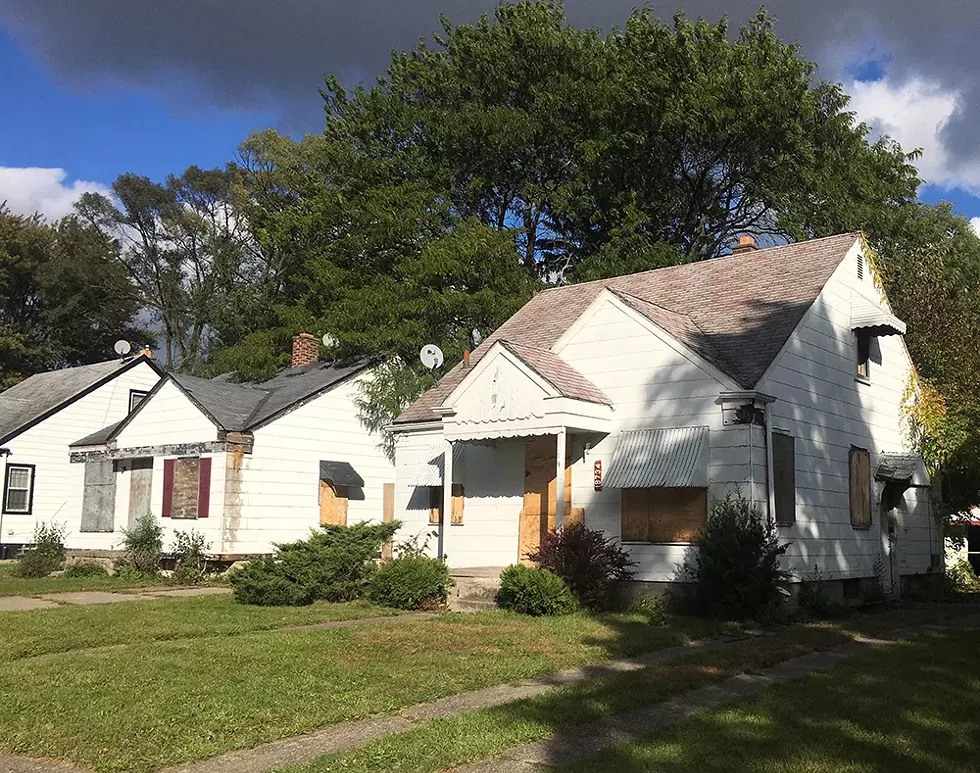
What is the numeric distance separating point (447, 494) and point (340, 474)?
7.29 meters

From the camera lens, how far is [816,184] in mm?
32562

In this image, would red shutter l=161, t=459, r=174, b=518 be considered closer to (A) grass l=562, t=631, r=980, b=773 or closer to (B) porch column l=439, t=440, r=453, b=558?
(B) porch column l=439, t=440, r=453, b=558

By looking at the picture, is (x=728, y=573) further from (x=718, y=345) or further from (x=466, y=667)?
(x=466, y=667)

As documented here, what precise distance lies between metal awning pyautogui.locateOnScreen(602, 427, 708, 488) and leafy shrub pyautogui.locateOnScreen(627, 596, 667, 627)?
6.19 ft

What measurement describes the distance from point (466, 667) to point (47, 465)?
77.6ft

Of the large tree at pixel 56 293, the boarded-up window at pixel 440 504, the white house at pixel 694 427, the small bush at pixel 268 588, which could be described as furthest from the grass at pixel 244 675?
the large tree at pixel 56 293

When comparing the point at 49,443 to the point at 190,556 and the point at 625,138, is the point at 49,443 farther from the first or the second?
the point at 625,138

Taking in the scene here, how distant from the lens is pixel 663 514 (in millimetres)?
15875

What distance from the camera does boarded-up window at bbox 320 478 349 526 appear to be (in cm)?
2441

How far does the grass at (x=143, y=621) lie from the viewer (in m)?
11.5

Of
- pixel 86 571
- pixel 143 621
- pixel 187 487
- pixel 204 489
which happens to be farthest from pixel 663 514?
pixel 86 571

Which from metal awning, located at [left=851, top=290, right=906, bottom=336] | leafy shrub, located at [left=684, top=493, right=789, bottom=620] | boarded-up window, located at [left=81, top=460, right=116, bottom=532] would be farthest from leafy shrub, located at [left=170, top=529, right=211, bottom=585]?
metal awning, located at [left=851, top=290, right=906, bottom=336]

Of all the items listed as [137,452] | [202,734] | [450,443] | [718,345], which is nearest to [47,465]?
[137,452]

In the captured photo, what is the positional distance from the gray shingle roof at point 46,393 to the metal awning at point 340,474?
35.5 ft
